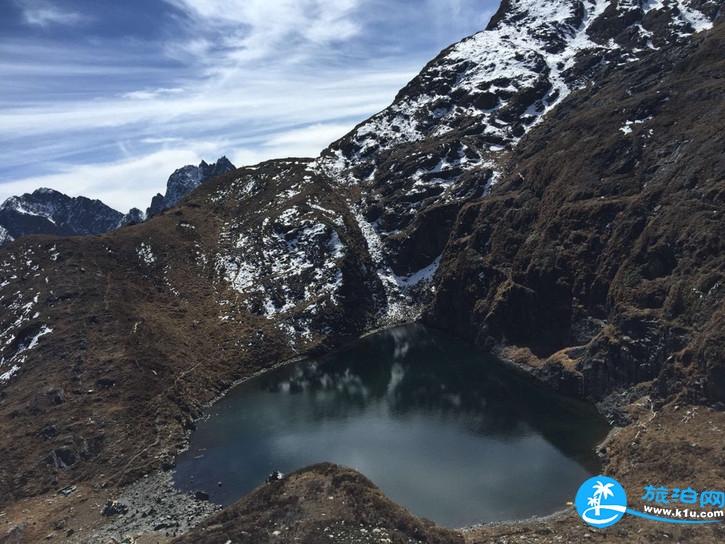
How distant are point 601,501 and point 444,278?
69808 mm

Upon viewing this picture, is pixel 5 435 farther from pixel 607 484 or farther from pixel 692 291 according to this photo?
pixel 692 291

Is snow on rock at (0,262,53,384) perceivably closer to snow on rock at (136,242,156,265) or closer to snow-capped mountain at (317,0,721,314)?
snow on rock at (136,242,156,265)

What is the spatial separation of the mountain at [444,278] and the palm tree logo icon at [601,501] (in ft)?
5.50

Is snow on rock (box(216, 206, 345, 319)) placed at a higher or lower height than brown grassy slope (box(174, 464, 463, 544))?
higher

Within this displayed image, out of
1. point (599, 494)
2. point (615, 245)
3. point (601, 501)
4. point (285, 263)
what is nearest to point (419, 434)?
point (599, 494)

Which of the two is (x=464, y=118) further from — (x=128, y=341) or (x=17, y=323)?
(x=17, y=323)

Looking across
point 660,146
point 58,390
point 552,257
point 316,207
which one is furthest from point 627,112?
point 58,390

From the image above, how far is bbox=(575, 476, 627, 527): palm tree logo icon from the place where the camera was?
45281mm

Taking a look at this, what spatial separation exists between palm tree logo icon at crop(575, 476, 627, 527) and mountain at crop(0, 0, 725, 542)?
1675 mm

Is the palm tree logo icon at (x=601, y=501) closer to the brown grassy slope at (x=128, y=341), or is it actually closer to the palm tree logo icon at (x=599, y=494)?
the palm tree logo icon at (x=599, y=494)

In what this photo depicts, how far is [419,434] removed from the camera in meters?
69.5

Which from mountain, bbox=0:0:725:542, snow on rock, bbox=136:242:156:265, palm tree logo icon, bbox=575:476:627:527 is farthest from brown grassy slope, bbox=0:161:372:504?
palm tree logo icon, bbox=575:476:627:527

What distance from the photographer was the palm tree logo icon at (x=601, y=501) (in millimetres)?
45281

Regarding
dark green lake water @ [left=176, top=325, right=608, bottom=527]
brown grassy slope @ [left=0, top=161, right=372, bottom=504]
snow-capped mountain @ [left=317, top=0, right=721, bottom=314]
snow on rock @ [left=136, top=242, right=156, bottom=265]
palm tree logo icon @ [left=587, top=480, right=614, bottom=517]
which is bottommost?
palm tree logo icon @ [left=587, top=480, right=614, bottom=517]
